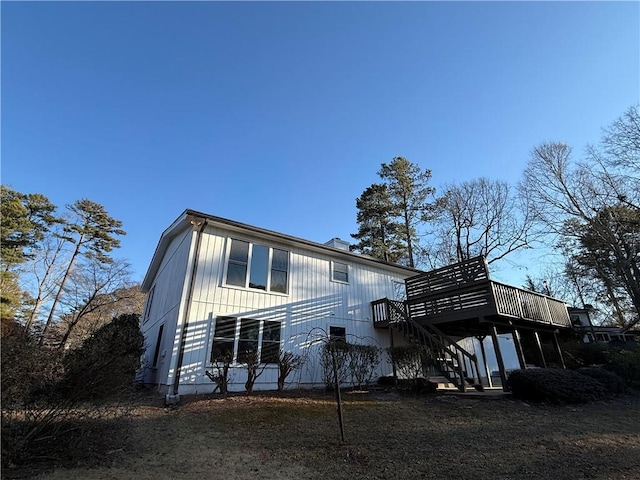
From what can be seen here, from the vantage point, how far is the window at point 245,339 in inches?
387

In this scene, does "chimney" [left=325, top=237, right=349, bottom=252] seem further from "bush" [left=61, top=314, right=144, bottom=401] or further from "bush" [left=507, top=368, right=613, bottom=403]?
"bush" [left=61, top=314, right=144, bottom=401]

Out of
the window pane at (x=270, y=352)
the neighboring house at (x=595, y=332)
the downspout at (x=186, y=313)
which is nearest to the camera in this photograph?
the downspout at (x=186, y=313)

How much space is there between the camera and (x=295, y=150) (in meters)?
14.6

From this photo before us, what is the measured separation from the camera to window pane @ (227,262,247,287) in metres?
10.8

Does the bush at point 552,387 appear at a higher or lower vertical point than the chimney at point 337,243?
lower

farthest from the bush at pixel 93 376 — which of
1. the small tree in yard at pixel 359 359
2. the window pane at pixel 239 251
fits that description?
the small tree in yard at pixel 359 359

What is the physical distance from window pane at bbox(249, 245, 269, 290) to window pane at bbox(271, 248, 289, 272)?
0.30 meters

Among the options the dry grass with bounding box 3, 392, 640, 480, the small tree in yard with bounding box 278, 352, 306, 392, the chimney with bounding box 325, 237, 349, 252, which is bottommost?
the dry grass with bounding box 3, 392, 640, 480

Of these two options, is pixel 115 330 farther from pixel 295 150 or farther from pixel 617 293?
pixel 617 293

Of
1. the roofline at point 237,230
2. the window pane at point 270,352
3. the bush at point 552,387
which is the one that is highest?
the roofline at point 237,230

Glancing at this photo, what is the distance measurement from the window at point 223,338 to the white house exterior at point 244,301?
0.03m

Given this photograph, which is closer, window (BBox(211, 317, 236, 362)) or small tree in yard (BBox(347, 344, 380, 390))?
window (BBox(211, 317, 236, 362))

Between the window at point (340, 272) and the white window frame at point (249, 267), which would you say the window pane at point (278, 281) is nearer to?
the white window frame at point (249, 267)

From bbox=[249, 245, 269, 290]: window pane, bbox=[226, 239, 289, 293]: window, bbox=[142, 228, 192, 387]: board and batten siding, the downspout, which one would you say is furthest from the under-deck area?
bbox=[142, 228, 192, 387]: board and batten siding
